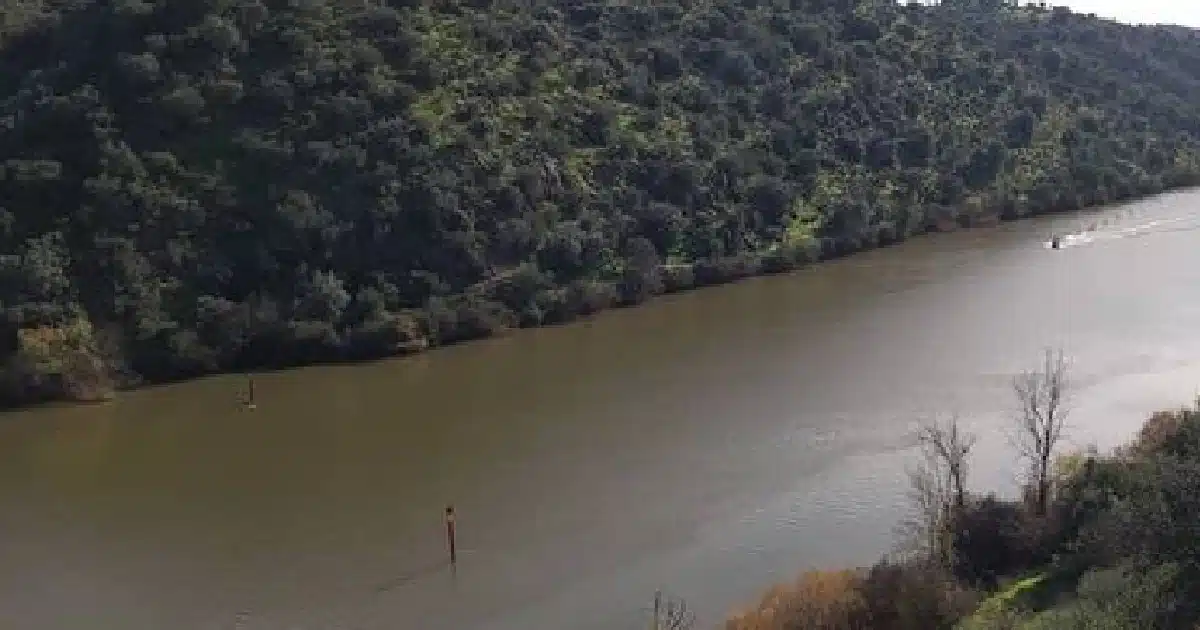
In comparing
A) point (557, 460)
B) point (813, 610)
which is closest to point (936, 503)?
point (813, 610)

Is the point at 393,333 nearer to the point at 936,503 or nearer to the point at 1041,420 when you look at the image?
the point at 936,503

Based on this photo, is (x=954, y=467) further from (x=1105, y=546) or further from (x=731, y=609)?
(x=731, y=609)

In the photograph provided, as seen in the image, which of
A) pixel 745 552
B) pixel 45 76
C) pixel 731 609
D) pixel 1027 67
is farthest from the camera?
pixel 1027 67

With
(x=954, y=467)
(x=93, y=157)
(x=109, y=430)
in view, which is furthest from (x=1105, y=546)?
(x=93, y=157)

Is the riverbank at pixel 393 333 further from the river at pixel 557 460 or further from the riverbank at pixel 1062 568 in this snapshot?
the riverbank at pixel 1062 568

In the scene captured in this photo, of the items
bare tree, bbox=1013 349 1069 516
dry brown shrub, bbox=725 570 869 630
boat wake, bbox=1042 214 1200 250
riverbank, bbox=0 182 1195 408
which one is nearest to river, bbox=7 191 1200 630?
bare tree, bbox=1013 349 1069 516
